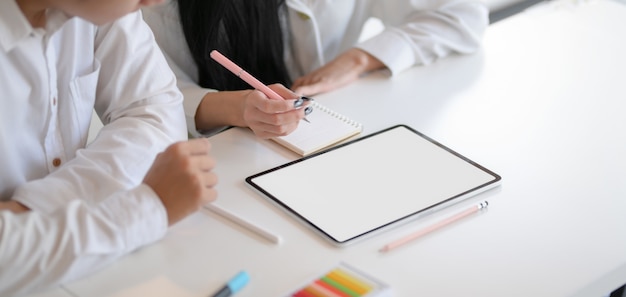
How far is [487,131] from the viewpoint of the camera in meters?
1.18

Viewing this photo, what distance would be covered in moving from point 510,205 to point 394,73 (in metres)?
0.42

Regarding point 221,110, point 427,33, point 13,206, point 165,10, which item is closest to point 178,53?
point 165,10

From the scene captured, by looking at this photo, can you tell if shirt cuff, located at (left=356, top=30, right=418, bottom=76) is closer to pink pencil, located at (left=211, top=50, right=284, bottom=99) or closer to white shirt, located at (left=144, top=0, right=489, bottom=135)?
white shirt, located at (left=144, top=0, right=489, bottom=135)

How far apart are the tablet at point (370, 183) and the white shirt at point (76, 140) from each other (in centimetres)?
17

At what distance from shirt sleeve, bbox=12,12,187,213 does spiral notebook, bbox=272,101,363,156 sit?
0.15m

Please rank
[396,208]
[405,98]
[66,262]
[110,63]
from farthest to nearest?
[405,98] → [110,63] → [396,208] → [66,262]

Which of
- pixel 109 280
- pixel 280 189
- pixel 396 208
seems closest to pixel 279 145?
pixel 280 189

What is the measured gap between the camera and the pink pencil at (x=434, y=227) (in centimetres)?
92

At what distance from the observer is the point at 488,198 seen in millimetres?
1018

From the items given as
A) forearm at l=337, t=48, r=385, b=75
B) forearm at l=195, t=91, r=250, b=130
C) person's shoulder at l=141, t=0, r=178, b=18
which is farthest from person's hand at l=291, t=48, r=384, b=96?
person's shoulder at l=141, t=0, r=178, b=18

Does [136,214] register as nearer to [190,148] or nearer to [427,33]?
[190,148]

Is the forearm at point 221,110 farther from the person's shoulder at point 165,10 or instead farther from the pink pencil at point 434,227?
the pink pencil at point 434,227

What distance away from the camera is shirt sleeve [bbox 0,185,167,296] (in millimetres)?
816

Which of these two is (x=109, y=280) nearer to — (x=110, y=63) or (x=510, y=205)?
(x=110, y=63)
